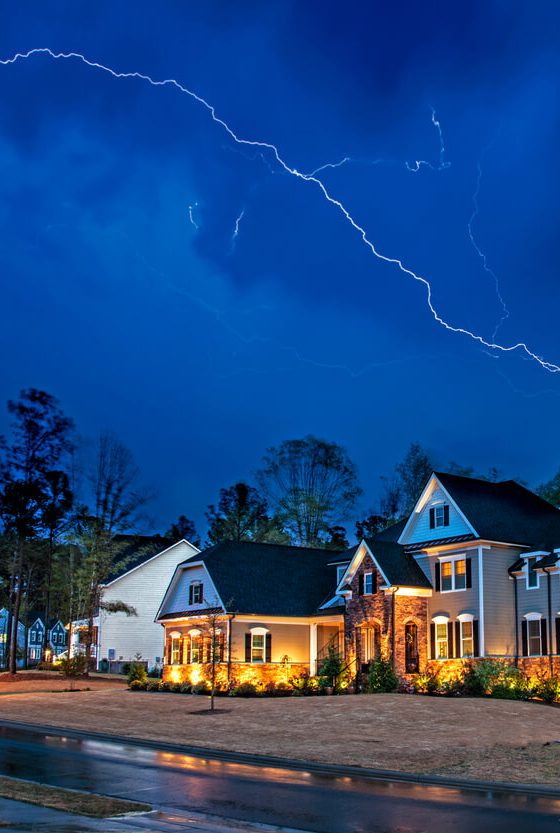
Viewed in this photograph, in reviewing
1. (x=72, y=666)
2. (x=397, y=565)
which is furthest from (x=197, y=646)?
(x=397, y=565)

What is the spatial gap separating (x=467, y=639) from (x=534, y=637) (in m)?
2.98

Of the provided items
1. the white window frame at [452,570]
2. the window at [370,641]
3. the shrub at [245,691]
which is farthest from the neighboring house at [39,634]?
the white window frame at [452,570]

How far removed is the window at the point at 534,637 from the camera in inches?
1579

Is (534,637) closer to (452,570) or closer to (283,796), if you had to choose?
(452,570)

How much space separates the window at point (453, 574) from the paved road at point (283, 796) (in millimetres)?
22596

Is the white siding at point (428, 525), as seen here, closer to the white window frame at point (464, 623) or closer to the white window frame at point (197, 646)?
the white window frame at point (464, 623)

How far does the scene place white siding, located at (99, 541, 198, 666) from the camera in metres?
64.6

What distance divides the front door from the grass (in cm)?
2908

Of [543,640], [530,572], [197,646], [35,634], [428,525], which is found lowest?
[35,634]

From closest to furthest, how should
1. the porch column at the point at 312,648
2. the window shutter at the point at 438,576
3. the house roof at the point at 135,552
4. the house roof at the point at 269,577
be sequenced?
the window shutter at the point at 438,576 → the house roof at the point at 269,577 → the porch column at the point at 312,648 → the house roof at the point at 135,552

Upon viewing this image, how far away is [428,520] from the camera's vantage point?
44.9 metres

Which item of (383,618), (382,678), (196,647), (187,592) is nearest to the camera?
(382,678)

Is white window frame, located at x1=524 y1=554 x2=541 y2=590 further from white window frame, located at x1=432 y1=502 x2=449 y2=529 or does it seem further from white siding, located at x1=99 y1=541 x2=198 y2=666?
white siding, located at x1=99 y1=541 x2=198 y2=666

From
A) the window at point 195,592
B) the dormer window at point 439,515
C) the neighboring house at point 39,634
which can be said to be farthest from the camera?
the neighboring house at point 39,634
